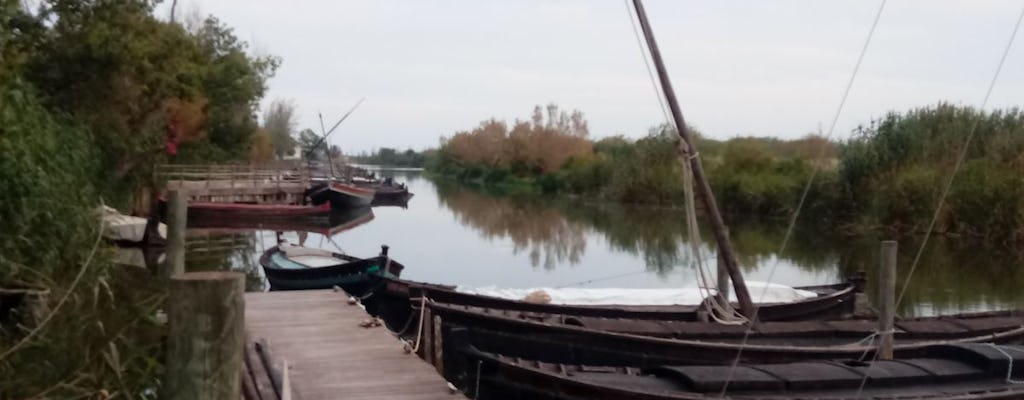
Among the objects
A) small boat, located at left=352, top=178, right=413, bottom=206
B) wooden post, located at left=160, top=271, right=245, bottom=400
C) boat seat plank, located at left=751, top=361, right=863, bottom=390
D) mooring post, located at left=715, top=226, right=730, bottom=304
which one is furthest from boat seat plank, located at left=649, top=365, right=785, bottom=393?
small boat, located at left=352, top=178, right=413, bottom=206

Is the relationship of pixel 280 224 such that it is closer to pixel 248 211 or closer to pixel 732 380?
pixel 248 211

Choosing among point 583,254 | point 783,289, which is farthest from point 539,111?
point 783,289

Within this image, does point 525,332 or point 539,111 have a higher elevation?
point 539,111

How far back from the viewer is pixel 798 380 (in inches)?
334

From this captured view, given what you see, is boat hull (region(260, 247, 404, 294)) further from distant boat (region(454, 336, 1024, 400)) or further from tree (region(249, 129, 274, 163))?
tree (region(249, 129, 274, 163))

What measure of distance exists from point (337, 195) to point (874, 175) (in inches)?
850

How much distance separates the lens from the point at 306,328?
1062 cm

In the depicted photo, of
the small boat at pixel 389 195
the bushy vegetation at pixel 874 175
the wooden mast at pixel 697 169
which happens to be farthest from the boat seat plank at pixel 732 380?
the small boat at pixel 389 195

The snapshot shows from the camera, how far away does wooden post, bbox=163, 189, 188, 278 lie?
739cm

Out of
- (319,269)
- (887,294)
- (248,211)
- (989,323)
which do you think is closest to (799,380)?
(887,294)

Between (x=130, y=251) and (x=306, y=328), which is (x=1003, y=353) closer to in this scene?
(x=306, y=328)

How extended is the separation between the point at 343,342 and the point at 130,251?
1587 centimetres

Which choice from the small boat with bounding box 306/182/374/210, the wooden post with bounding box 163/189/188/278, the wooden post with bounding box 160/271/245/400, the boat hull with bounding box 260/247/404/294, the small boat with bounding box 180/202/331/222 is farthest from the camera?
the small boat with bounding box 306/182/374/210

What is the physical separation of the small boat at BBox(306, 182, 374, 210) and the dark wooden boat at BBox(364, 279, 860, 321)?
28529mm
